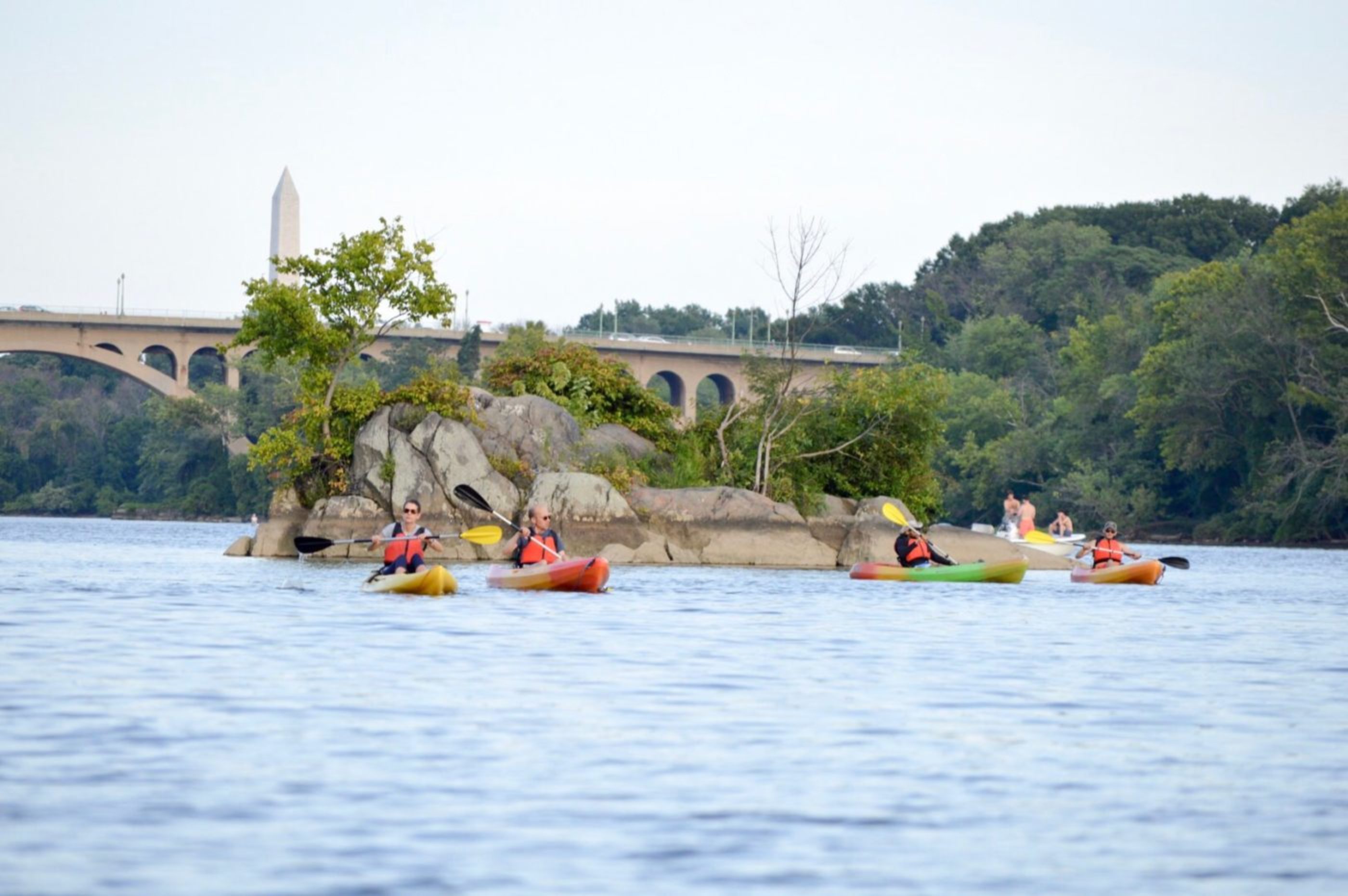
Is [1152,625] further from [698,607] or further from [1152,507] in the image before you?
[1152,507]

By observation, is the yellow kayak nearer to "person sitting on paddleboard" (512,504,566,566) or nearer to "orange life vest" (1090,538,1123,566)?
"person sitting on paddleboard" (512,504,566,566)

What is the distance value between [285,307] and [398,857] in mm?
32660

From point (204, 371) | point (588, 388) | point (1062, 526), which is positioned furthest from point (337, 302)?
point (204, 371)

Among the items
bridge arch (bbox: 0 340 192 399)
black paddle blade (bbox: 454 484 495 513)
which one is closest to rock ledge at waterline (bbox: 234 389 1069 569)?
black paddle blade (bbox: 454 484 495 513)

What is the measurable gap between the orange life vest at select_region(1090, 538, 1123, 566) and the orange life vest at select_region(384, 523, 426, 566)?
1278 centimetres

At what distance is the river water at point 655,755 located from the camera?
7.45 metres

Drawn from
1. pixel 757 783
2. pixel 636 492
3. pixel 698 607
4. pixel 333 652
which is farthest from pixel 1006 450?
pixel 757 783

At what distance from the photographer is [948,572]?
2875 cm

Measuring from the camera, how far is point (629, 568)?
3416cm

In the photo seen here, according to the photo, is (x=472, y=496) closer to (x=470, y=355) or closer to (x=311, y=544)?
(x=311, y=544)

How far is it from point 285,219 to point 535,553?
72772mm

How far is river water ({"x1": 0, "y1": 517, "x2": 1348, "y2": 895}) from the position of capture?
7.45 meters

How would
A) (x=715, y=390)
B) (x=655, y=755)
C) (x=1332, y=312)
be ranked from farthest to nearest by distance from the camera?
(x=715, y=390) → (x=1332, y=312) → (x=655, y=755)

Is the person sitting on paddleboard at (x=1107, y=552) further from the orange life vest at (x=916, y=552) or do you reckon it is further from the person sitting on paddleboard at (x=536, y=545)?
the person sitting on paddleboard at (x=536, y=545)
